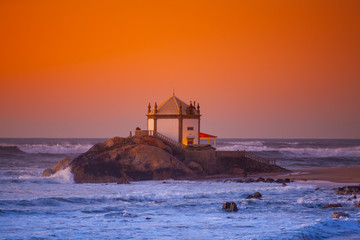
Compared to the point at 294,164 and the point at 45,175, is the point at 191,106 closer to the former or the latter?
the point at 45,175

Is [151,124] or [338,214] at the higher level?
[151,124]

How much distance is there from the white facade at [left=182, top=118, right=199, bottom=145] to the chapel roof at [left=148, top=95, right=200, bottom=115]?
0.92m

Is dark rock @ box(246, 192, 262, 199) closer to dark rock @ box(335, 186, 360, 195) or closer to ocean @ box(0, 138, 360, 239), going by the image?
ocean @ box(0, 138, 360, 239)

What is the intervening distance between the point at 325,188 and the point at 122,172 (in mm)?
16318

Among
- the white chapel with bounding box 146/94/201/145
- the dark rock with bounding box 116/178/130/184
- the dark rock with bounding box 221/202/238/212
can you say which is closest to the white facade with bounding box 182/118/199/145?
the white chapel with bounding box 146/94/201/145

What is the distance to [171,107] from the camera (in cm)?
4750

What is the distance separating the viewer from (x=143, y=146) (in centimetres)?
4059

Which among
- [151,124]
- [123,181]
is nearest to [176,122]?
[151,124]

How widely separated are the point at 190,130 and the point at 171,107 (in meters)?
3.05

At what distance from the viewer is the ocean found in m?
20.3

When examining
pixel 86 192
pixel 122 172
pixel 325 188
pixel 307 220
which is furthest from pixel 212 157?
pixel 307 220

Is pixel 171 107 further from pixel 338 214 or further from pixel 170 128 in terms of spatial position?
pixel 338 214

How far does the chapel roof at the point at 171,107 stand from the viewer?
154ft

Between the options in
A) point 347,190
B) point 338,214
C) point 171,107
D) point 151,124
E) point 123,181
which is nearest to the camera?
point 338,214
